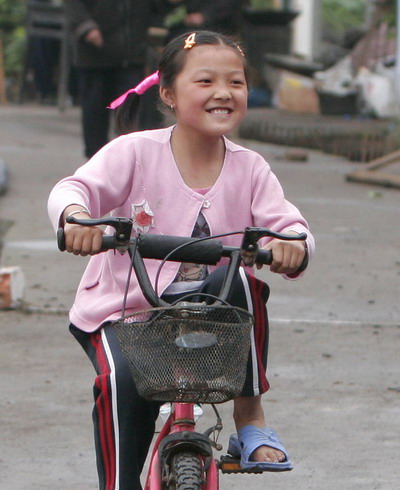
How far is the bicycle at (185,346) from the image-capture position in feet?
9.58

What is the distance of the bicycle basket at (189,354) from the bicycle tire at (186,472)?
20 cm

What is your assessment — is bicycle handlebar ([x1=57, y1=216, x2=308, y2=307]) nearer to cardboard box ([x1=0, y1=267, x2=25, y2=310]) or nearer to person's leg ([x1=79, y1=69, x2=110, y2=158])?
cardboard box ([x1=0, y1=267, x2=25, y2=310])

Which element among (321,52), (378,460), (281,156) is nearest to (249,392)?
(378,460)

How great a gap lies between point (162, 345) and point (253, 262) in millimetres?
350

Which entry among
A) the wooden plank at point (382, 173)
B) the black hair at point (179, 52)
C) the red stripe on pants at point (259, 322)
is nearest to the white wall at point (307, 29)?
the wooden plank at point (382, 173)

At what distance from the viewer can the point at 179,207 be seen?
3514 mm

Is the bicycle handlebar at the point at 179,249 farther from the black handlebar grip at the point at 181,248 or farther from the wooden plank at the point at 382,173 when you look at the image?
the wooden plank at the point at 382,173

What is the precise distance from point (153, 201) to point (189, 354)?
2.42 feet

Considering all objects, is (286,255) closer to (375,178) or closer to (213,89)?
(213,89)

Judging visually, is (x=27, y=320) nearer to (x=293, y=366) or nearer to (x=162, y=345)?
(x=293, y=366)

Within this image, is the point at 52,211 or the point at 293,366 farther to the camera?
the point at 293,366

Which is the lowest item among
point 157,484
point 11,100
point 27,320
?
point 11,100

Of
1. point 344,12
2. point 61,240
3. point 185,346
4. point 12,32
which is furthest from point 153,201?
point 344,12

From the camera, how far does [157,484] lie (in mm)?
3158
